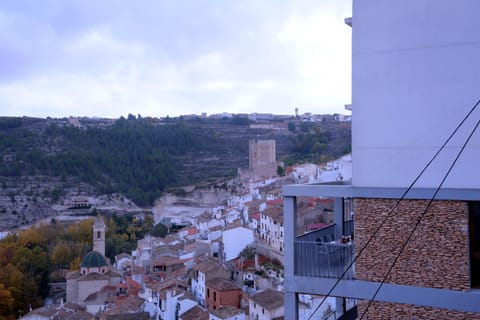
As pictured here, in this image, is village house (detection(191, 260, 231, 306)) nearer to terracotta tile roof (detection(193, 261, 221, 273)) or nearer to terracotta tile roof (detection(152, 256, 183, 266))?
terracotta tile roof (detection(193, 261, 221, 273))

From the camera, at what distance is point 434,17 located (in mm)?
3736

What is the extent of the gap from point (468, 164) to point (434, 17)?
1003 mm

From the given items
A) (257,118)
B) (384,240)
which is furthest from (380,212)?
(257,118)

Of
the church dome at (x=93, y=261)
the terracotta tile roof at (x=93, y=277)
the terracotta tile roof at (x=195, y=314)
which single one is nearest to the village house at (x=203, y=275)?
the terracotta tile roof at (x=195, y=314)

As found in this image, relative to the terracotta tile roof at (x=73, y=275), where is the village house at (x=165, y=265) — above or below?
above

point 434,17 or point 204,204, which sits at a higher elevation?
point 434,17

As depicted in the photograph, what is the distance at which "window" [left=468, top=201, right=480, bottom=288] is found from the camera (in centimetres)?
360

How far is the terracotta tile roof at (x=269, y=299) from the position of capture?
1403 cm

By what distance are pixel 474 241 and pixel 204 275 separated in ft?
49.5

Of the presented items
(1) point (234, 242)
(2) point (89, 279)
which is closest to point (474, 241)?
(1) point (234, 242)

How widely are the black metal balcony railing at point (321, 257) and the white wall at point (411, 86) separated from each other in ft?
1.80

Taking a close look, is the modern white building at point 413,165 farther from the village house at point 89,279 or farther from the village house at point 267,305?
the village house at point 89,279

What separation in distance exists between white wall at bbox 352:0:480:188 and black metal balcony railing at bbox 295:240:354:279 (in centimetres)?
55

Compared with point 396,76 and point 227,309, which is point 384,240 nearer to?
point 396,76
